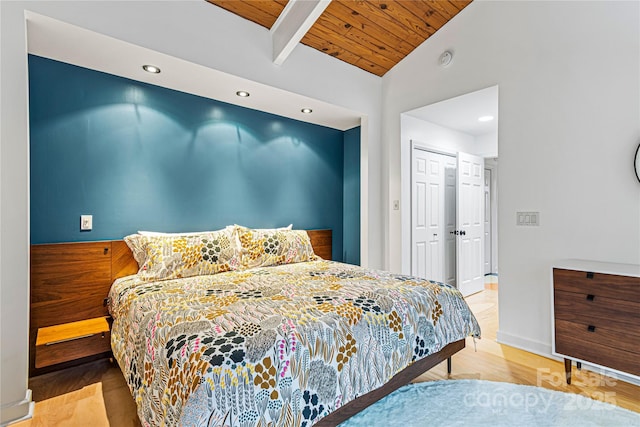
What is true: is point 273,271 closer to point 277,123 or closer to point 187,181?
point 187,181

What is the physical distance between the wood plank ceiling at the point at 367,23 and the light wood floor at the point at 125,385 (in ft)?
9.88

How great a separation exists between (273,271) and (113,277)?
1.31 metres

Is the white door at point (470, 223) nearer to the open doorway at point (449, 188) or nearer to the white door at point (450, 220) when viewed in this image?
the open doorway at point (449, 188)

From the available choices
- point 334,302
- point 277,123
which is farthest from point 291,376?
point 277,123

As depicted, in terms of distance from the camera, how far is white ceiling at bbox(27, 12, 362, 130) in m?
2.08

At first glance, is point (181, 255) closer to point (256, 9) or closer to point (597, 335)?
point (256, 9)

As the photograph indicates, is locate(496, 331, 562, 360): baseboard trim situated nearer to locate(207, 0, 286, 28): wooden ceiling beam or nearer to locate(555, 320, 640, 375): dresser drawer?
locate(555, 320, 640, 375): dresser drawer

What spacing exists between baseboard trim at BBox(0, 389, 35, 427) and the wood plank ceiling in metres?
3.04

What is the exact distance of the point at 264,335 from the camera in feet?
4.38

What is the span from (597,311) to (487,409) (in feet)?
3.20

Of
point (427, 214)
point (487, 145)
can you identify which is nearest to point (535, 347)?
point (427, 214)

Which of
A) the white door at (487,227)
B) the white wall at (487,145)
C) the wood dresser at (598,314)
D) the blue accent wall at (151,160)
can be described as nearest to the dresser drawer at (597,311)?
the wood dresser at (598,314)

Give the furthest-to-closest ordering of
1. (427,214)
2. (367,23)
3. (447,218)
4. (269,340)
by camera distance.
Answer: (447,218) < (427,214) < (367,23) < (269,340)

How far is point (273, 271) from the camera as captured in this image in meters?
2.60
